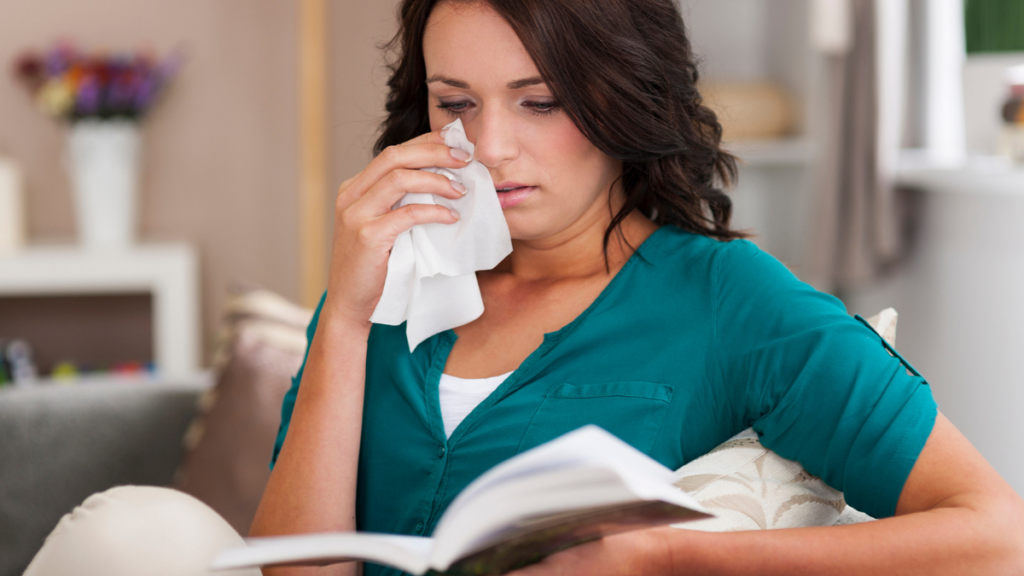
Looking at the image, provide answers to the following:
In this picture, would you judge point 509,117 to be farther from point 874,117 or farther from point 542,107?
point 874,117

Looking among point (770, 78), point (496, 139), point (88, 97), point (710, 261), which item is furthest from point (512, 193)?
point (770, 78)

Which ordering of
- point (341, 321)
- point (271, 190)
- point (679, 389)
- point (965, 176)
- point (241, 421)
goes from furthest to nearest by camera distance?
point (271, 190) < point (965, 176) < point (241, 421) < point (341, 321) < point (679, 389)

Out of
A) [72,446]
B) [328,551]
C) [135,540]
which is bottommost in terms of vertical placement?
[72,446]

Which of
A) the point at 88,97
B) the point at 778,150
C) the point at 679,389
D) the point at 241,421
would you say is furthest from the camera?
the point at 778,150

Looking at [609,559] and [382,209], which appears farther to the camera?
[382,209]

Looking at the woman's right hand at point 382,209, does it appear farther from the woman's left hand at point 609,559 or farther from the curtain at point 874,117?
the curtain at point 874,117

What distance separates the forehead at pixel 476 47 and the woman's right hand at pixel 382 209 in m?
0.09

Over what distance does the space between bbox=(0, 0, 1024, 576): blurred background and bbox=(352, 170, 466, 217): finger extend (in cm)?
63

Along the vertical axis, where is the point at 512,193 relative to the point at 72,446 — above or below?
above

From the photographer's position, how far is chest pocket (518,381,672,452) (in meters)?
0.97

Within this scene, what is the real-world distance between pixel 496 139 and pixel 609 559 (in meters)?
0.46

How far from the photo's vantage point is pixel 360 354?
108 centimetres

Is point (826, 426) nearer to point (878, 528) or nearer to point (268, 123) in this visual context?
point (878, 528)

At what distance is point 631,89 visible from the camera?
99 cm
